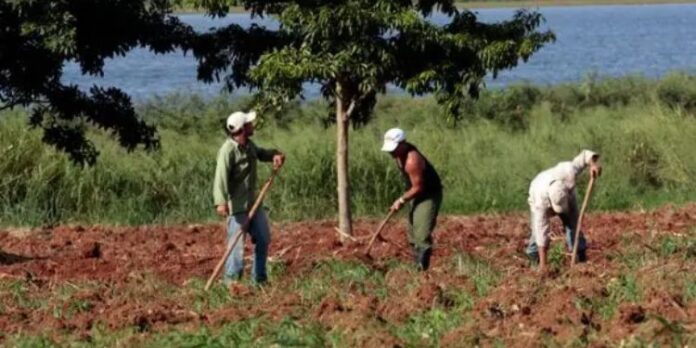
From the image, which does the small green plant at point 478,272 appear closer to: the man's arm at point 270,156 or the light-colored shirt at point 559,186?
the light-colored shirt at point 559,186

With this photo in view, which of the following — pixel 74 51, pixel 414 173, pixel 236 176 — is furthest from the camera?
pixel 74 51

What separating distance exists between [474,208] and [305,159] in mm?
2398

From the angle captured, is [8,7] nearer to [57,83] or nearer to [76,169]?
[57,83]

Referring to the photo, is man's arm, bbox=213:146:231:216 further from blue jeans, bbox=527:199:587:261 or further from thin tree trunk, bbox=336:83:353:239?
thin tree trunk, bbox=336:83:353:239

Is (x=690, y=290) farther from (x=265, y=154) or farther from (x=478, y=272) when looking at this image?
(x=265, y=154)

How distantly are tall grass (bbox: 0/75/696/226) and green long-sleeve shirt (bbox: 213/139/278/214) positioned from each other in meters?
7.57

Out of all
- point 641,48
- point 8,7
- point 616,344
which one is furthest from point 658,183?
point 641,48

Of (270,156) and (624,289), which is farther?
(270,156)

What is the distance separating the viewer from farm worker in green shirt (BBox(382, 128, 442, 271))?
1307 cm

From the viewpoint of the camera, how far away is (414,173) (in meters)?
13.1

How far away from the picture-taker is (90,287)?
1221cm

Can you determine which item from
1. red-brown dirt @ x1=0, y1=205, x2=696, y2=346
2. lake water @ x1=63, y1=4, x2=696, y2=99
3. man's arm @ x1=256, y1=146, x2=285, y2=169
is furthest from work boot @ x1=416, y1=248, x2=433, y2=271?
lake water @ x1=63, y1=4, x2=696, y2=99

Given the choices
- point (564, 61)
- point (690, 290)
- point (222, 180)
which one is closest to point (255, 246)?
point (222, 180)

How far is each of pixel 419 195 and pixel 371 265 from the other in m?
0.73
